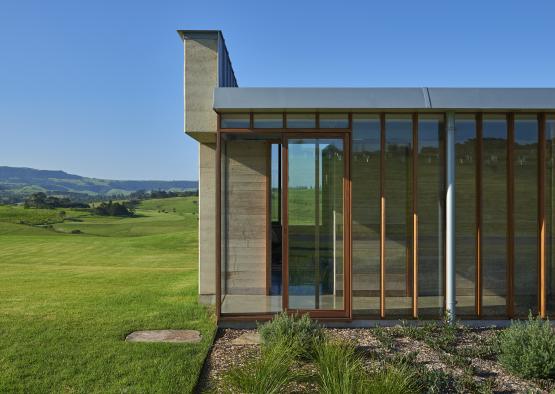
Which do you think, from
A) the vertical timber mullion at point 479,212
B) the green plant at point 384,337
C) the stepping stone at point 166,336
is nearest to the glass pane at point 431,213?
the vertical timber mullion at point 479,212

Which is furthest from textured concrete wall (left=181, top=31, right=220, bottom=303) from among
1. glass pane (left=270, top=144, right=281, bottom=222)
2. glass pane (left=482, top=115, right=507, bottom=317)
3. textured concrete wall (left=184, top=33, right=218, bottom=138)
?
glass pane (left=482, top=115, right=507, bottom=317)

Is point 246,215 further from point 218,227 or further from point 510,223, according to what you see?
point 510,223

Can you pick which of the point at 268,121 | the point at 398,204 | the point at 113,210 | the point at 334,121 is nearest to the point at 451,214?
the point at 398,204

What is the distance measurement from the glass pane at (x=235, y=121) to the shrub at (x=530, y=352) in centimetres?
459

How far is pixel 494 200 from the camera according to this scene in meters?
7.49

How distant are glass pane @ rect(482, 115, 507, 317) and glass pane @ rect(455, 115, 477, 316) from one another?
17 cm

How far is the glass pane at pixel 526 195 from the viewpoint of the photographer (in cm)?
747

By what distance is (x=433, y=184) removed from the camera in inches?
293

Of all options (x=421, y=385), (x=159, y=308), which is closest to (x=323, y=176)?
(x=421, y=385)

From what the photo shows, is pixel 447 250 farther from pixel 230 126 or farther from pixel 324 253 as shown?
pixel 230 126

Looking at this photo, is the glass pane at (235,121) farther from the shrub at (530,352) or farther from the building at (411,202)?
the shrub at (530,352)

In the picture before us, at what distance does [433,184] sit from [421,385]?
11.7ft

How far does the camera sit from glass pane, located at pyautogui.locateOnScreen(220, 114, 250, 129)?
714 cm

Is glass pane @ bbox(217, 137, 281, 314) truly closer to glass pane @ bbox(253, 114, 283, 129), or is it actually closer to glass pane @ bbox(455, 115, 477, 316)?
glass pane @ bbox(253, 114, 283, 129)
